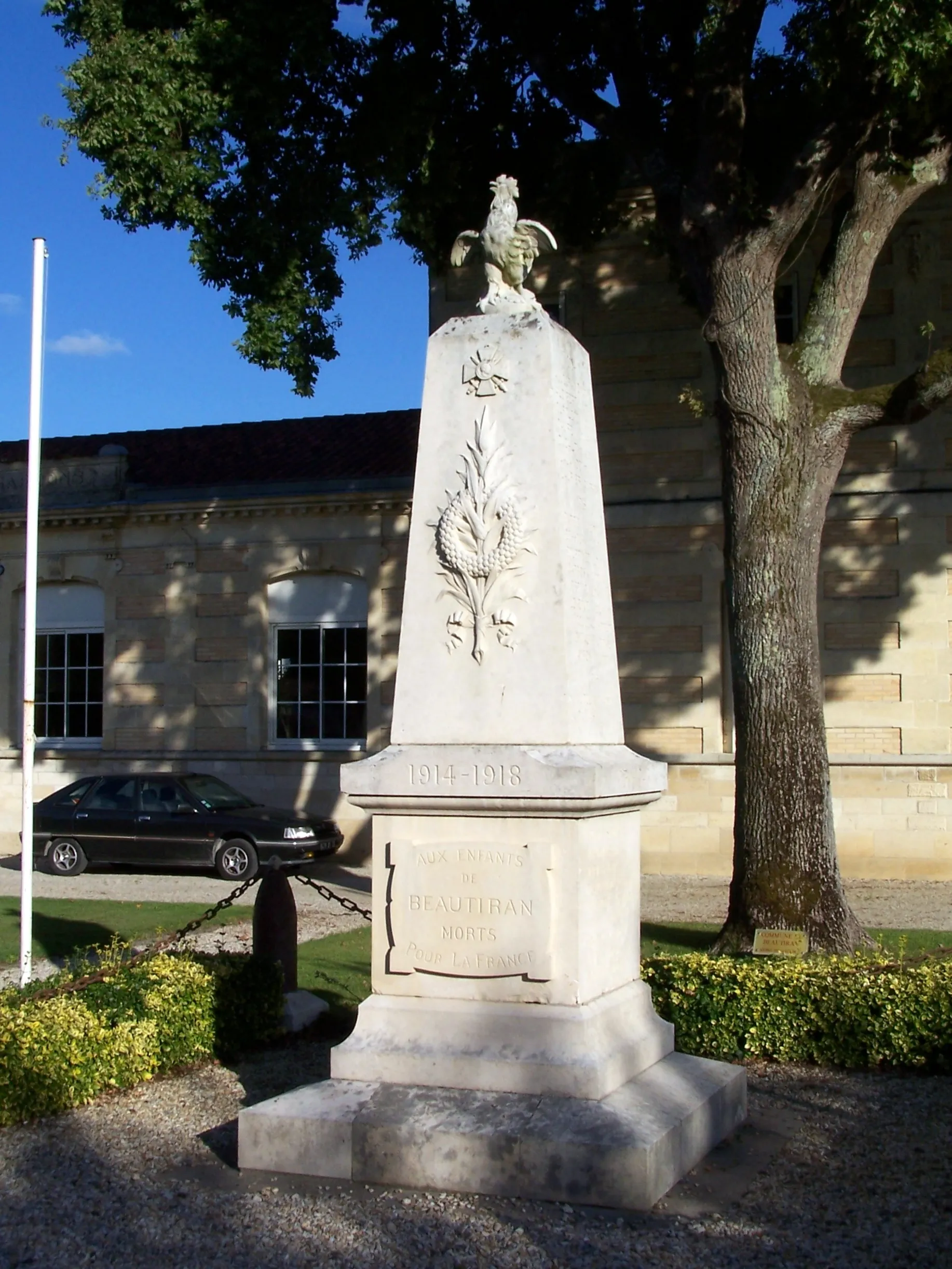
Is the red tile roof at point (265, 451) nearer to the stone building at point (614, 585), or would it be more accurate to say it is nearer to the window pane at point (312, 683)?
the stone building at point (614, 585)

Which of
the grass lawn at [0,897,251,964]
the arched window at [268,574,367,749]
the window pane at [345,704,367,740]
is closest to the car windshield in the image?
the arched window at [268,574,367,749]

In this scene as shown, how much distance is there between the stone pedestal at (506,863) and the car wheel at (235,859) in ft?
44.4

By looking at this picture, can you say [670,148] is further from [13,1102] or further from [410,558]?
[13,1102]

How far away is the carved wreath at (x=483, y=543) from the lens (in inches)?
237

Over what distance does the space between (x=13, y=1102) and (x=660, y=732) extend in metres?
13.5

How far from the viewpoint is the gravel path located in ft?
15.5

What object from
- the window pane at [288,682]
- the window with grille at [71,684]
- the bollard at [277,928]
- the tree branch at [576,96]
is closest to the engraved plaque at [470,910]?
the bollard at [277,928]

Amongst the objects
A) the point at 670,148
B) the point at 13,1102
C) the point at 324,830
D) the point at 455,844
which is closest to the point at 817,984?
the point at 455,844

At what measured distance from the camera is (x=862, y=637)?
18.4m

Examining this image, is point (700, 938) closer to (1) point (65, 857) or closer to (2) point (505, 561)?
(2) point (505, 561)

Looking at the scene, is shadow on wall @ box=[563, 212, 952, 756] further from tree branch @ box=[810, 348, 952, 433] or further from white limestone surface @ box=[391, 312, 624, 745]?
white limestone surface @ box=[391, 312, 624, 745]

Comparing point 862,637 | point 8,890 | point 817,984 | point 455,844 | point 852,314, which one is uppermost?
point 852,314

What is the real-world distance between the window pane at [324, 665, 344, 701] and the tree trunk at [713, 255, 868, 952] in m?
11.2

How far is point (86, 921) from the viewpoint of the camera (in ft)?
45.7
